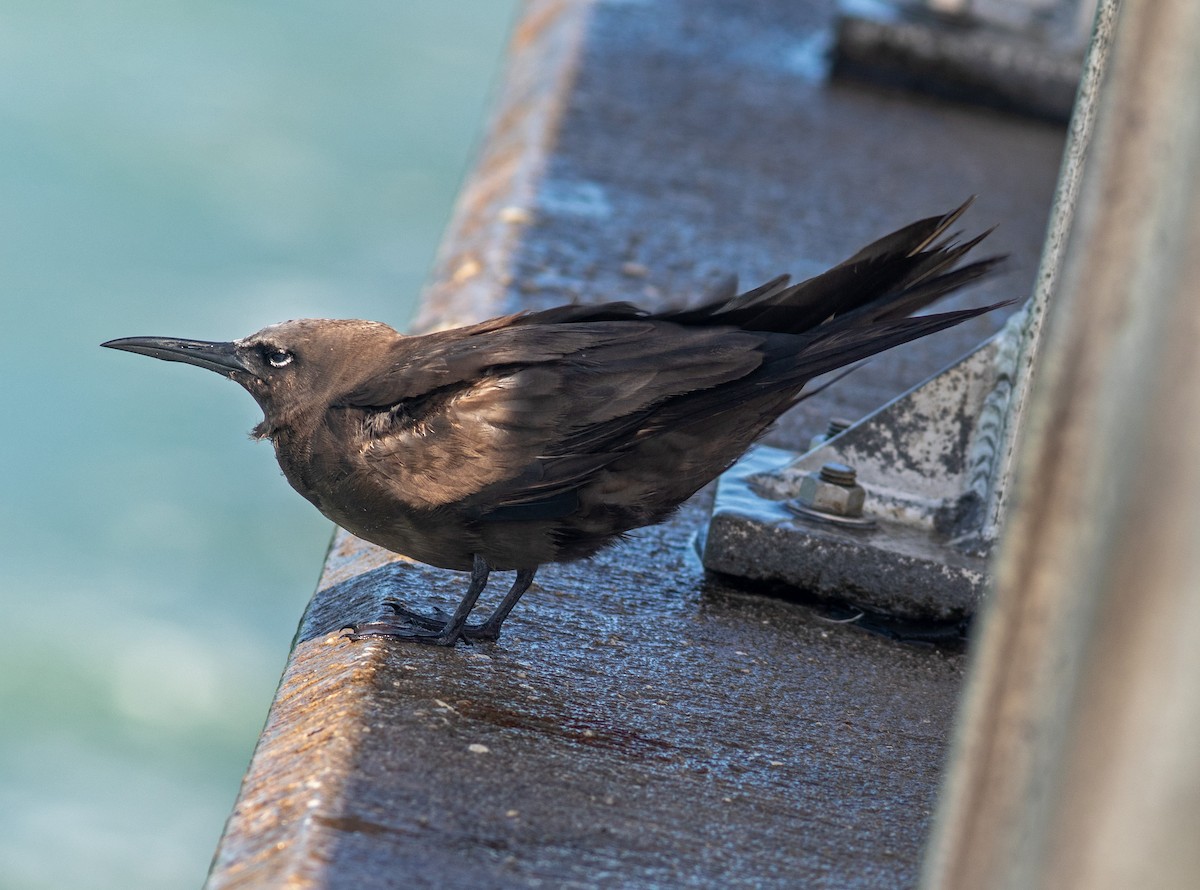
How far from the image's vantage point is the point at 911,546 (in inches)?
136

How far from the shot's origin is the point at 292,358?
3.17m

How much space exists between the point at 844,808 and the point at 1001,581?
1.21 metres

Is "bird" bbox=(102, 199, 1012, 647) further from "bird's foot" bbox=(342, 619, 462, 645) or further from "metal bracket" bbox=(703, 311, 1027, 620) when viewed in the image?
"metal bracket" bbox=(703, 311, 1027, 620)

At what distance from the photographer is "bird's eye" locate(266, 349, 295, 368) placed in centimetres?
317

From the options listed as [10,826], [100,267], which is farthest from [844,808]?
[100,267]

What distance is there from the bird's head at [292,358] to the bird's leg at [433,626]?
0.46m

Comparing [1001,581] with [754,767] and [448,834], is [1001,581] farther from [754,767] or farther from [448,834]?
[754,767]

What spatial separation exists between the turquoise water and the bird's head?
5.41m

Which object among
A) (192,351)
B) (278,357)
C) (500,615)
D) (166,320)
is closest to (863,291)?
(500,615)

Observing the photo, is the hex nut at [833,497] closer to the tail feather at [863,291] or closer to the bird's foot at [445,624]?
the tail feather at [863,291]

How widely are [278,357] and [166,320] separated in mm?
10677

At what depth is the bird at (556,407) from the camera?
2.90 metres

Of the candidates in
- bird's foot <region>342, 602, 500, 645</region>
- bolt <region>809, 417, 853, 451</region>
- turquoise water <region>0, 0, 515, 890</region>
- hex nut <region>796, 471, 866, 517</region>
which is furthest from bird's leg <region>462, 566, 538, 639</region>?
turquoise water <region>0, 0, 515, 890</region>

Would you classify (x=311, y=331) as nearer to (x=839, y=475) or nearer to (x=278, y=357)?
(x=278, y=357)
